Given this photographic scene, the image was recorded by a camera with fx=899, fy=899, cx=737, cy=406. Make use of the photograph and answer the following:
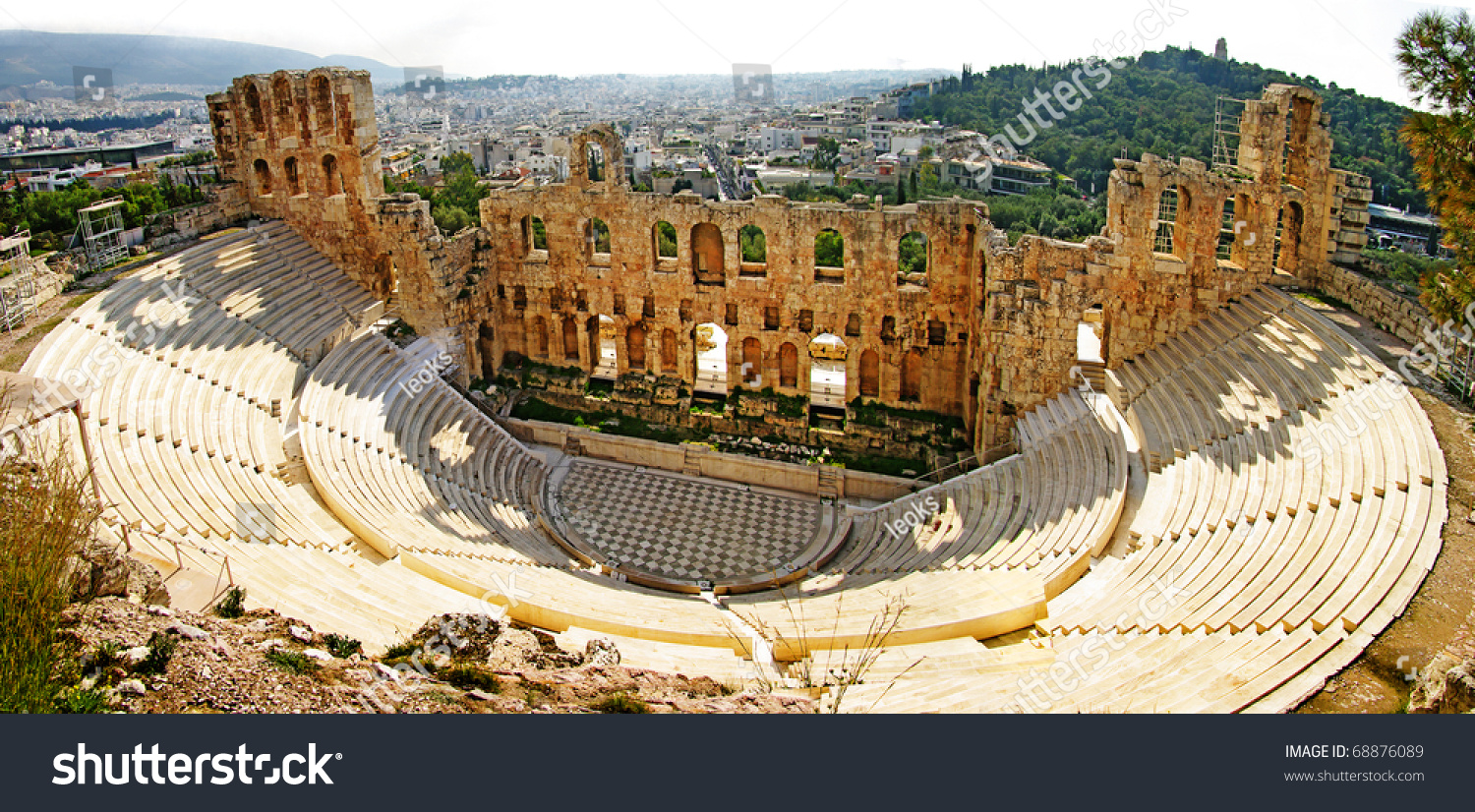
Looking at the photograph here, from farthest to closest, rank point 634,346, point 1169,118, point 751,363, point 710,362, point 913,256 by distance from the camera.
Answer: point 1169,118 → point 913,256 → point 710,362 → point 634,346 → point 751,363

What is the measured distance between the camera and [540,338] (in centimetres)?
3058

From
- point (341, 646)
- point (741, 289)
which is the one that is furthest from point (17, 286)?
point (741, 289)

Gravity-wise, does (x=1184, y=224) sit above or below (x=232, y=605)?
above

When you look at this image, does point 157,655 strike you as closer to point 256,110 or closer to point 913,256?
point 256,110

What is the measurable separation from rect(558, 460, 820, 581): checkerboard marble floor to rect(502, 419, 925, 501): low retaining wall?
1.55 ft

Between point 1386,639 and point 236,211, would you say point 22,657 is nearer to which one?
point 1386,639

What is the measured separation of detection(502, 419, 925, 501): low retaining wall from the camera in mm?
25062

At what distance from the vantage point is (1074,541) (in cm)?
1750

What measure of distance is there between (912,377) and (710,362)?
7947 mm

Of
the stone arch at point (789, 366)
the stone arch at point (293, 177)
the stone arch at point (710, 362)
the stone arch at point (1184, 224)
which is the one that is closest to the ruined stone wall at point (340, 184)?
the stone arch at point (293, 177)

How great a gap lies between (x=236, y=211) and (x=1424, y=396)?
31.2 m

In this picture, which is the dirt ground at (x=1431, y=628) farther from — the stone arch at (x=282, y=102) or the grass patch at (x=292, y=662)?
the stone arch at (x=282, y=102)

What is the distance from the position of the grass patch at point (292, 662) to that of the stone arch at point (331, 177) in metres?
21.6

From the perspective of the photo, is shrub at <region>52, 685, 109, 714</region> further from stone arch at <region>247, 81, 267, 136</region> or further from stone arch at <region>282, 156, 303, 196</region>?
stone arch at <region>247, 81, 267, 136</region>
